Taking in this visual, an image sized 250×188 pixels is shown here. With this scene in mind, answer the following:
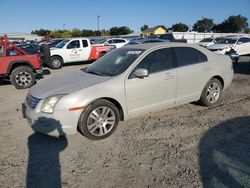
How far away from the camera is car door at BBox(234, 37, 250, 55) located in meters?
16.1

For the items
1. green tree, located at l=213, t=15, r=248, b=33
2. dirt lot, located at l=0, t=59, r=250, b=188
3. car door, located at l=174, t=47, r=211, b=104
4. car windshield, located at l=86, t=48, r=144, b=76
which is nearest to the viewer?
dirt lot, located at l=0, t=59, r=250, b=188

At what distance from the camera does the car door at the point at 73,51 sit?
46.6 feet

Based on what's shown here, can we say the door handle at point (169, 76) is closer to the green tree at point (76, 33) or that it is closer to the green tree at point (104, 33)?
the green tree at point (104, 33)

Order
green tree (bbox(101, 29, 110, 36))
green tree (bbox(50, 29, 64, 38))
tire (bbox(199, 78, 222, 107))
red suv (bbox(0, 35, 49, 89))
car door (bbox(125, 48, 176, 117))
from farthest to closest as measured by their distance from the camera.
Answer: green tree (bbox(101, 29, 110, 36)) → green tree (bbox(50, 29, 64, 38)) → red suv (bbox(0, 35, 49, 89)) → tire (bbox(199, 78, 222, 107)) → car door (bbox(125, 48, 176, 117))

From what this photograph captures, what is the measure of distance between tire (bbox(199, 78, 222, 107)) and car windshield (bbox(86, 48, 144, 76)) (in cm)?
187

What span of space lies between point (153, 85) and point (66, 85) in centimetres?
159

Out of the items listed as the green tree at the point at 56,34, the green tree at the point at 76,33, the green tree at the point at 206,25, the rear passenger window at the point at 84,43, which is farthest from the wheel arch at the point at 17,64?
the green tree at the point at 206,25

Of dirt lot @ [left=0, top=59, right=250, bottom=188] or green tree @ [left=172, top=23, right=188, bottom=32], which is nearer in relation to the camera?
dirt lot @ [left=0, top=59, right=250, bottom=188]

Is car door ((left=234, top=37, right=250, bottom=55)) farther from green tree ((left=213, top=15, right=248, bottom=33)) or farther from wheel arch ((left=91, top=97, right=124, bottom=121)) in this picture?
green tree ((left=213, top=15, right=248, bottom=33))

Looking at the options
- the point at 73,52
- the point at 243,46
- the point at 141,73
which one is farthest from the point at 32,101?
the point at 243,46

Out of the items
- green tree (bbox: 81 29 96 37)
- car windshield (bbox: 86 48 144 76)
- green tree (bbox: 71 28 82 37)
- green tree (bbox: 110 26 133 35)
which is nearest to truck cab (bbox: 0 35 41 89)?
car windshield (bbox: 86 48 144 76)

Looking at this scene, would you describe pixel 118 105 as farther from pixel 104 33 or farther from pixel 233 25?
pixel 233 25

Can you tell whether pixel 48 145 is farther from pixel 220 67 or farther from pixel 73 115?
pixel 220 67

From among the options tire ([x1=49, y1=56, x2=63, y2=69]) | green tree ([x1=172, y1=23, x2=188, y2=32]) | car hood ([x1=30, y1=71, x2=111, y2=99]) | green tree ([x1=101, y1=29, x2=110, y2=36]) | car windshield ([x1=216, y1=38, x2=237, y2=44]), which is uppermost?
green tree ([x1=172, y1=23, x2=188, y2=32])
